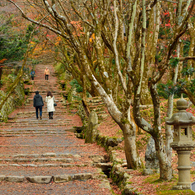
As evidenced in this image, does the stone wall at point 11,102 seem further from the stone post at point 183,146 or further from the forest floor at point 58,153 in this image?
the stone post at point 183,146

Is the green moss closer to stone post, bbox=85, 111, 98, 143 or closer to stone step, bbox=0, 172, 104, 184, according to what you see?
stone step, bbox=0, 172, 104, 184

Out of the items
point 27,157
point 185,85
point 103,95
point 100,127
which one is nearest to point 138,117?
point 185,85

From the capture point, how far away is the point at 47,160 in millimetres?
10164

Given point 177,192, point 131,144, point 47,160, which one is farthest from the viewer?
point 47,160

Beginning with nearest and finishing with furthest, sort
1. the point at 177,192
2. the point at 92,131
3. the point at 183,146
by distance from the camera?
the point at 177,192
the point at 183,146
the point at 92,131

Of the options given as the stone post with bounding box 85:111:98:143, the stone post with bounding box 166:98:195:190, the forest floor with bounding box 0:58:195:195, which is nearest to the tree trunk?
the forest floor with bounding box 0:58:195:195

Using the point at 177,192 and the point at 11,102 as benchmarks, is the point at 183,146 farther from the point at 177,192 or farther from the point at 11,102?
the point at 11,102

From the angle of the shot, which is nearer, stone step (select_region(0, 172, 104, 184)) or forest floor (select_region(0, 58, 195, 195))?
forest floor (select_region(0, 58, 195, 195))

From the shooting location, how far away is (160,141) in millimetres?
6711

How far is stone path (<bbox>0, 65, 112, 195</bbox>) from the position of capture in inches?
295

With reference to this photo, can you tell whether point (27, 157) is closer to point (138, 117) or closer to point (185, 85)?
point (138, 117)

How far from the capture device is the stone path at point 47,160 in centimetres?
749

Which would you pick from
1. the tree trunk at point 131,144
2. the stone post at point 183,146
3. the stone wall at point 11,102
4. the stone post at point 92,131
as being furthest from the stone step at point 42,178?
the stone wall at point 11,102

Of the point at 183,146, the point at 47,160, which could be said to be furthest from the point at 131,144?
the point at 47,160
